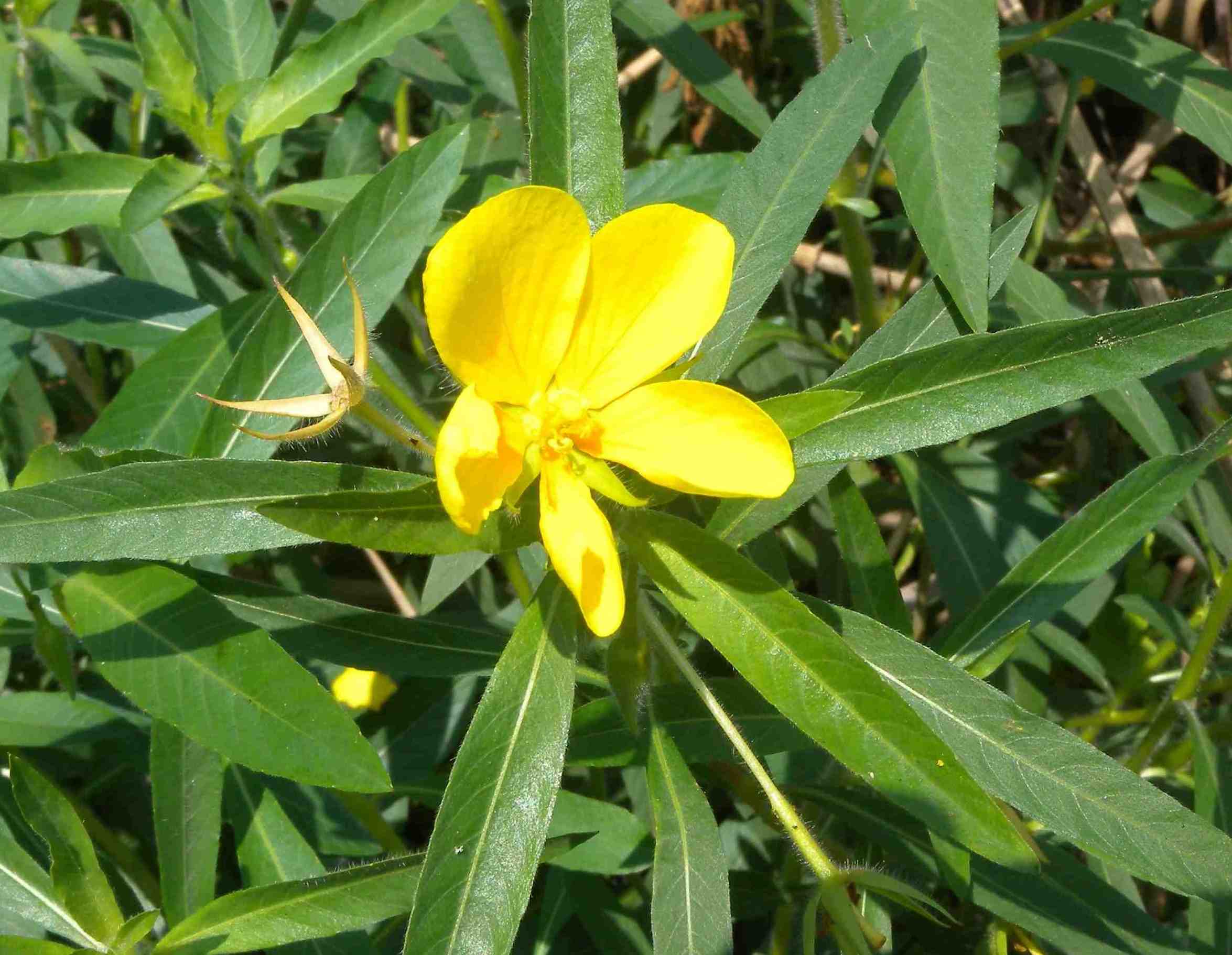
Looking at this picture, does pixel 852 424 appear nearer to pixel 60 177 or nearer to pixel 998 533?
pixel 998 533

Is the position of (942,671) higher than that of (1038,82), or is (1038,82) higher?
(1038,82)

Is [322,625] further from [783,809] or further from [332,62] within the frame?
[332,62]

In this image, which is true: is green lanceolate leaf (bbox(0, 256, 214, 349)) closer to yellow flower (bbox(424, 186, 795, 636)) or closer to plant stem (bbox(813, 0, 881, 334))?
yellow flower (bbox(424, 186, 795, 636))

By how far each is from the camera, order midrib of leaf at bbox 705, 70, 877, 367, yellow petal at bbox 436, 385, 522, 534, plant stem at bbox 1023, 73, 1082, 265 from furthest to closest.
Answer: plant stem at bbox 1023, 73, 1082, 265, midrib of leaf at bbox 705, 70, 877, 367, yellow petal at bbox 436, 385, 522, 534

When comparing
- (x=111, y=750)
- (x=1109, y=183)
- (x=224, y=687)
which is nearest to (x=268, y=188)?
(x=111, y=750)

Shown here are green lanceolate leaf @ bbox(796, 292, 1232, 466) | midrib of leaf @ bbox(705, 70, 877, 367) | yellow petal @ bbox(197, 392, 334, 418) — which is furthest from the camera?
midrib of leaf @ bbox(705, 70, 877, 367)

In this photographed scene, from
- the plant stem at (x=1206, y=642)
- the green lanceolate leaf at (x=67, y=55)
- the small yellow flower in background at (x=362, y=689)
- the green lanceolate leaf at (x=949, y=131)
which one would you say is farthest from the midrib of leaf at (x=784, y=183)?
the green lanceolate leaf at (x=67, y=55)

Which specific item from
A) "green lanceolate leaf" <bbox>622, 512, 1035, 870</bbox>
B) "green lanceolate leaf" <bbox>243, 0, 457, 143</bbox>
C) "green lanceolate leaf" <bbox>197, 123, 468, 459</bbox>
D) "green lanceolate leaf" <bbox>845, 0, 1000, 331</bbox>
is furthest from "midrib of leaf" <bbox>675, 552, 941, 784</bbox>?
"green lanceolate leaf" <bbox>243, 0, 457, 143</bbox>
